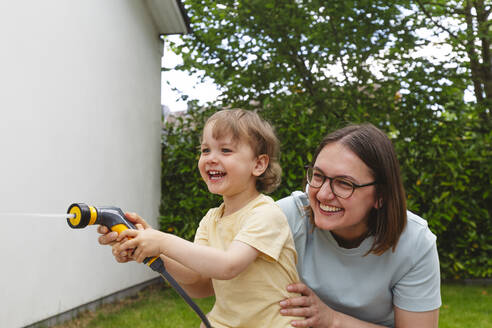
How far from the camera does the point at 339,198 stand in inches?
67.0

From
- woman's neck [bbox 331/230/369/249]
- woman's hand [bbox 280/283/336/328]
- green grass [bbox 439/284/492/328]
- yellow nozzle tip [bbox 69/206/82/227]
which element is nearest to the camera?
yellow nozzle tip [bbox 69/206/82/227]

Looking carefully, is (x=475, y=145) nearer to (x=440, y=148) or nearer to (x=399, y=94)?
(x=440, y=148)

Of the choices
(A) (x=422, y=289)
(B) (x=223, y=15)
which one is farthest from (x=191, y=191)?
(A) (x=422, y=289)

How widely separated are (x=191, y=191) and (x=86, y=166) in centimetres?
174

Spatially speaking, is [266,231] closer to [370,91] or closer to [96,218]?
[96,218]

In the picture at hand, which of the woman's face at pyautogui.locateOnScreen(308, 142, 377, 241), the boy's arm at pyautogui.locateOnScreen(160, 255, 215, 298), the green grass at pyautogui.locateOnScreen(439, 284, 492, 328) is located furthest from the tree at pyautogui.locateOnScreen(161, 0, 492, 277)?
the woman's face at pyautogui.locateOnScreen(308, 142, 377, 241)

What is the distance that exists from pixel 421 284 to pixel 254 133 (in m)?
0.89

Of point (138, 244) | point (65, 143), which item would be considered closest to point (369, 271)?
point (138, 244)

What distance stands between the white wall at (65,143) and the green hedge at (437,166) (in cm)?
126

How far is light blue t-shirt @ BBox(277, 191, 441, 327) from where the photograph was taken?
1790 millimetres

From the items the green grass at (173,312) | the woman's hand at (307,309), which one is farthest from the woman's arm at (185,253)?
the green grass at (173,312)

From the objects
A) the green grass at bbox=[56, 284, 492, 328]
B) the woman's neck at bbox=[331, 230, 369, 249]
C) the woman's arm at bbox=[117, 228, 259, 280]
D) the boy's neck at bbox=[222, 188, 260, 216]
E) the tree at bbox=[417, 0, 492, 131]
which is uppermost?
the tree at bbox=[417, 0, 492, 131]

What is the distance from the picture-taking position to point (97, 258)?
13.3ft

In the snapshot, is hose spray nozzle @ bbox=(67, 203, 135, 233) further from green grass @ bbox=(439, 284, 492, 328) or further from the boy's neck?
green grass @ bbox=(439, 284, 492, 328)
